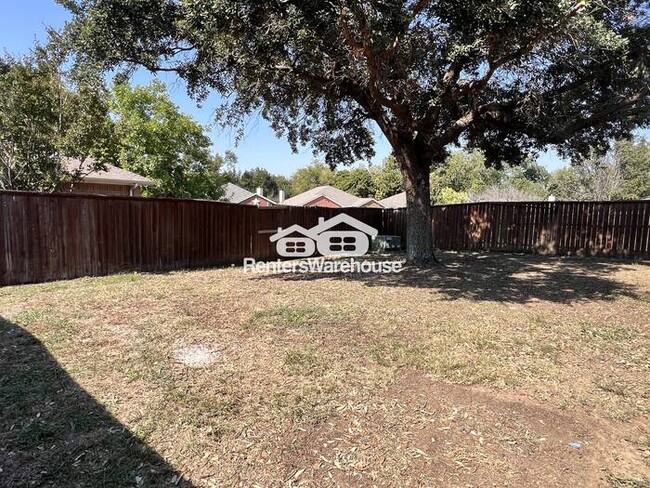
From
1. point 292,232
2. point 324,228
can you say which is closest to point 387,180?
point 324,228

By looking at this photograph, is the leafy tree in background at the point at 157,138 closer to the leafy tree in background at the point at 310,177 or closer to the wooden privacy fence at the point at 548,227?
the wooden privacy fence at the point at 548,227

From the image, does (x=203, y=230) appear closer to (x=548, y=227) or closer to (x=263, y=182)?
(x=548, y=227)

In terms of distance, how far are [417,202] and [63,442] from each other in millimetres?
7474

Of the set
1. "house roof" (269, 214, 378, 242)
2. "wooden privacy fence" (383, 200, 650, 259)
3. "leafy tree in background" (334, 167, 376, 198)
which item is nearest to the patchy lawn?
"wooden privacy fence" (383, 200, 650, 259)

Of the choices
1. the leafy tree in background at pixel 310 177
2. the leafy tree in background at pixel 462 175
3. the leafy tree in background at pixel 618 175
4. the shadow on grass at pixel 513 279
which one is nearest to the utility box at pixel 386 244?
the shadow on grass at pixel 513 279

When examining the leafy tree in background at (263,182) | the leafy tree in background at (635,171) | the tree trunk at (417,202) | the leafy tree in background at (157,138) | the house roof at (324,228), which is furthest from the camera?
the leafy tree in background at (263,182)

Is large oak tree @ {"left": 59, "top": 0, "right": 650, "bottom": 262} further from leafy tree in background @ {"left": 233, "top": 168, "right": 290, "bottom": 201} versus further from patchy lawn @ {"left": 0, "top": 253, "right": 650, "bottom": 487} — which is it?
leafy tree in background @ {"left": 233, "top": 168, "right": 290, "bottom": 201}

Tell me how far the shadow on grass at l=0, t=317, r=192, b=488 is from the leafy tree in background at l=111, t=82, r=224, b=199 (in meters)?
14.0

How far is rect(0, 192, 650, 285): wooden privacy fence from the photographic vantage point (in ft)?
22.1

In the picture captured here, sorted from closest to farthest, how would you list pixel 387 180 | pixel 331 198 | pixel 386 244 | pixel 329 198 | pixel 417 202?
pixel 417 202
pixel 386 244
pixel 329 198
pixel 331 198
pixel 387 180

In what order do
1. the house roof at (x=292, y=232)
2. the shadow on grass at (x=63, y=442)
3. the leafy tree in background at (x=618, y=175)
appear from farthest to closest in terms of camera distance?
the leafy tree in background at (x=618, y=175) → the house roof at (x=292, y=232) → the shadow on grass at (x=63, y=442)

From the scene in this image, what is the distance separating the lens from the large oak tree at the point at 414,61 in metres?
4.80

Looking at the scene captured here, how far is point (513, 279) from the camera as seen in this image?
7.50 meters

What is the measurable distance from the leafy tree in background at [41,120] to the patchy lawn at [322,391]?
3.97 m
